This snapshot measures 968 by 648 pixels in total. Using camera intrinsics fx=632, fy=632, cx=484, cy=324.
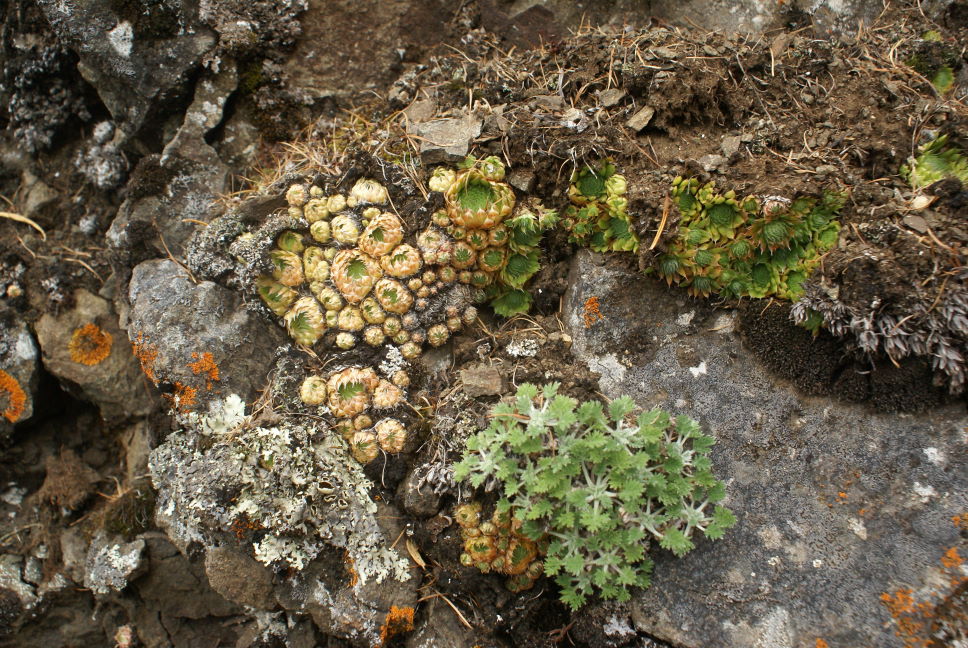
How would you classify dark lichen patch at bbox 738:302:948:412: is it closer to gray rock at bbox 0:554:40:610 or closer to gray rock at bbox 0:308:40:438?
gray rock at bbox 0:308:40:438

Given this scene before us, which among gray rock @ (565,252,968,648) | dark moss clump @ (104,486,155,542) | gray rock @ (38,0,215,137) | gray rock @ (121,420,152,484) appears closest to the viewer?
gray rock @ (565,252,968,648)

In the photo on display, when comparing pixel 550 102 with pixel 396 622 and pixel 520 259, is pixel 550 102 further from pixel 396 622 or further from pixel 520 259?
pixel 396 622

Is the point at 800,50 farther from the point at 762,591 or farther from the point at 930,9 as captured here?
the point at 762,591

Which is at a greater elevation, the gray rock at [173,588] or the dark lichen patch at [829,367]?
the dark lichen patch at [829,367]

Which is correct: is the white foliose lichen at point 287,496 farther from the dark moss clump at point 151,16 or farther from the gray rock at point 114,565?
the dark moss clump at point 151,16

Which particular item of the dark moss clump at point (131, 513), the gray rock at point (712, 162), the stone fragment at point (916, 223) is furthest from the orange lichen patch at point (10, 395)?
the stone fragment at point (916, 223)

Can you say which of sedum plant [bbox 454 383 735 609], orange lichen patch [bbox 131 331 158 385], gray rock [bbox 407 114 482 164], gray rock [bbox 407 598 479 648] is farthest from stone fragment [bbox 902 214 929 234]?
orange lichen patch [bbox 131 331 158 385]

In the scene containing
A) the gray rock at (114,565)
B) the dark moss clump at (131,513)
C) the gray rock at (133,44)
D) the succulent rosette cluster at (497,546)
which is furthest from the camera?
the dark moss clump at (131,513)
